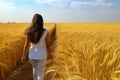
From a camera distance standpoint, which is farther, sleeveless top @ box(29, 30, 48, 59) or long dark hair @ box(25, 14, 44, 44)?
sleeveless top @ box(29, 30, 48, 59)

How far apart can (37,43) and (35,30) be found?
1.01 feet

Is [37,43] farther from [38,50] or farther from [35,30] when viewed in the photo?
[35,30]

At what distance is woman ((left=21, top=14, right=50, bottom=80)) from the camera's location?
254 inches

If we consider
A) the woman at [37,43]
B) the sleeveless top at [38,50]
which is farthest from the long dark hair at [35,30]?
the sleeveless top at [38,50]

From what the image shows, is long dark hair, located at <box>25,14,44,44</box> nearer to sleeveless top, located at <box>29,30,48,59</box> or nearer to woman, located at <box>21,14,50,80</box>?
woman, located at <box>21,14,50,80</box>

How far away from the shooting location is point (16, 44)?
37.6 feet

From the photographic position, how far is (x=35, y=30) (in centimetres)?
646

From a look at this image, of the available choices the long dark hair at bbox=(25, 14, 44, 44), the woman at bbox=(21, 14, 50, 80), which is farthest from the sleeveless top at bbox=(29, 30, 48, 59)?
the long dark hair at bbox=(25, 14, 44, 44)

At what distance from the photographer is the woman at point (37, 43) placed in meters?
6.46

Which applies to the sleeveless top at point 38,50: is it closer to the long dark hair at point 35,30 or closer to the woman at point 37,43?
the woman at point 37,43

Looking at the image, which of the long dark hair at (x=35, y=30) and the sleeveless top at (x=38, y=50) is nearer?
the long dark hair at (x=35, y=30)

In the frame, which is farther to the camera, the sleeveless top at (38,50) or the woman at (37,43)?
the sleeveless top at (38,50)

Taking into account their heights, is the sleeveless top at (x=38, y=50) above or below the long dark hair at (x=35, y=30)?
below

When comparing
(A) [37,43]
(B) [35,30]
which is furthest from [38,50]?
(B) [35,30]
